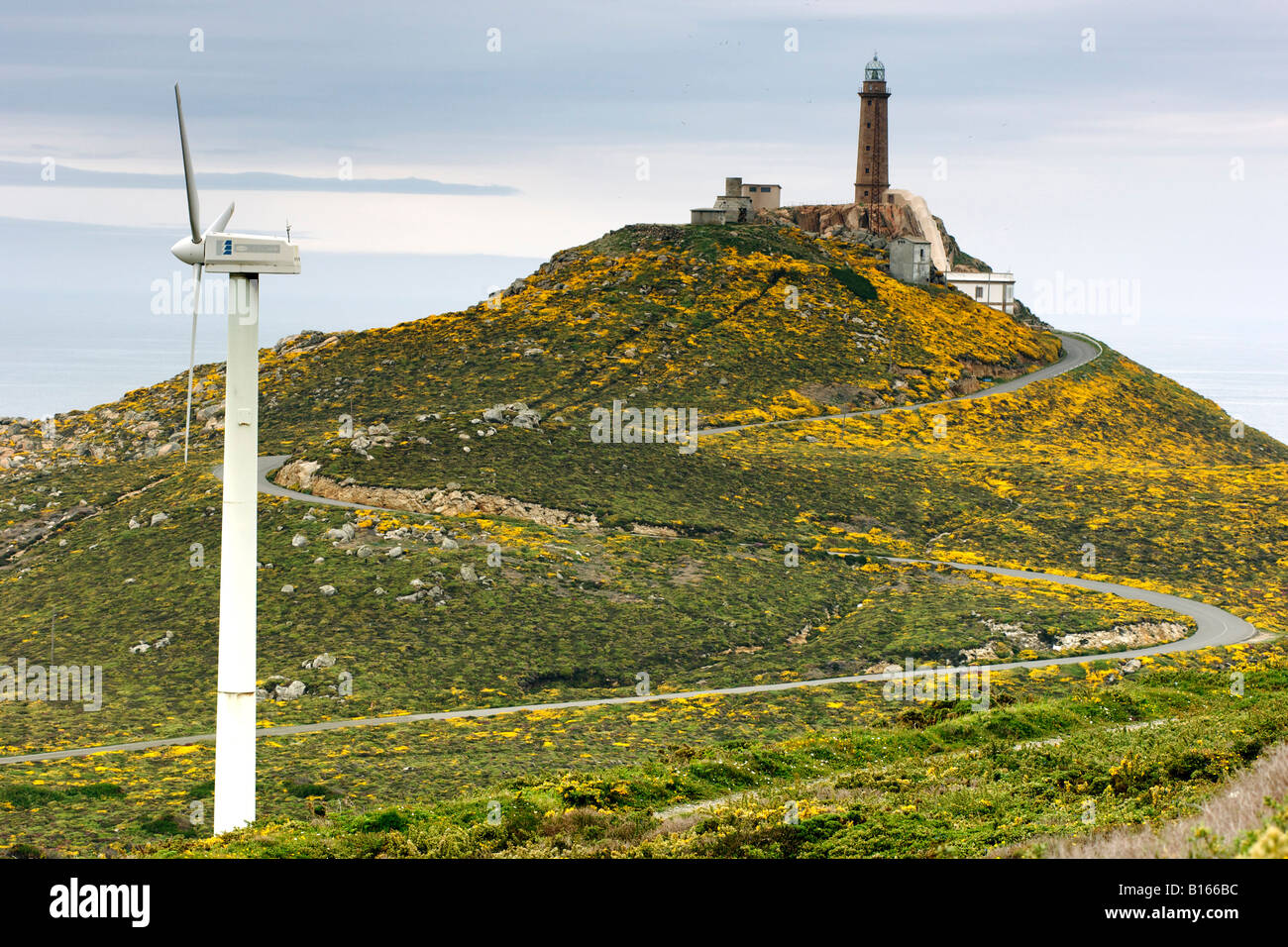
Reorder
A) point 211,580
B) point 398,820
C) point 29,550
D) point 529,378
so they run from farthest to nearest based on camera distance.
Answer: point 529,378
point 29,550
point 211,580
point 398,820

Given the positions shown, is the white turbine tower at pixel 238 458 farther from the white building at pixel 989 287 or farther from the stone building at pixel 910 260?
the white building at pixel 989 287

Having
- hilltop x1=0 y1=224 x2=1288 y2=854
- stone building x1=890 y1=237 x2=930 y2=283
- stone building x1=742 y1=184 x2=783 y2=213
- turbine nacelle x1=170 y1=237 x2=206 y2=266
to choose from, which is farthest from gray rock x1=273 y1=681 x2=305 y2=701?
stone building x1=742 y1=184 x2=783 y2=213

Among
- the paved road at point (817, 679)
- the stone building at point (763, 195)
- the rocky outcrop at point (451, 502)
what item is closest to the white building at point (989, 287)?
the stone building at point (763, 195)

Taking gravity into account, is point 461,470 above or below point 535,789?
above

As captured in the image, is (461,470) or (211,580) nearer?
(211,580)
